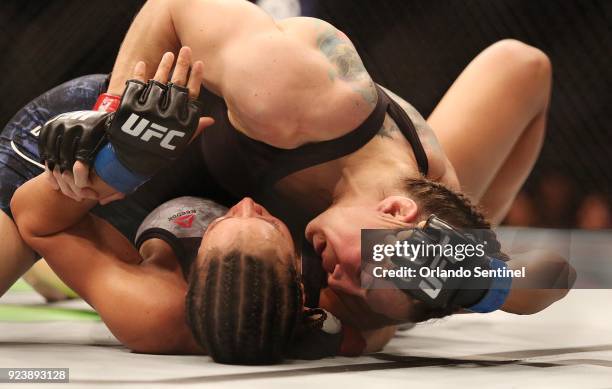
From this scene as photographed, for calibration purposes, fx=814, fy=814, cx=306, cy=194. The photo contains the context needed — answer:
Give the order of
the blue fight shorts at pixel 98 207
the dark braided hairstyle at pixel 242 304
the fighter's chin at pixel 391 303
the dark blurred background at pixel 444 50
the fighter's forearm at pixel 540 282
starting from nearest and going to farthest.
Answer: the dark braided hairstyle at pixel 242 304 → the fighter's chin at pixel 391 303 → the fighter's forearm at pixel 540 282 → the blue fight shorts at pixel 98 207 → the dark blurred background at pixel 444 50

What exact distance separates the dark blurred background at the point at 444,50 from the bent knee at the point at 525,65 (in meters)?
0.52

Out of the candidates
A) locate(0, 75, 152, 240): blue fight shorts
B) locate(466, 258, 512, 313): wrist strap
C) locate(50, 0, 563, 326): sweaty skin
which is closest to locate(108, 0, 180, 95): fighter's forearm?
locate(50, 0, 563, 326): sweaty skin

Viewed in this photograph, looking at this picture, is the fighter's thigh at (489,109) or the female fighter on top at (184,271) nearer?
the female fighter on top at (184,271)

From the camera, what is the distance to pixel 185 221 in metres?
1.39

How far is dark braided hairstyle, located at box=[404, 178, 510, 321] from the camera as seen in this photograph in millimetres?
1255

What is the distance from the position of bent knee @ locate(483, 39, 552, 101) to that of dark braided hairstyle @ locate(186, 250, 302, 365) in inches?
38.0

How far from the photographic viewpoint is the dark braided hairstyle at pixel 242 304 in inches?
43.8

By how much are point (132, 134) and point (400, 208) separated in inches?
16.6

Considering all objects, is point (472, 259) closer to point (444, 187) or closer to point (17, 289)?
point (444, 187)

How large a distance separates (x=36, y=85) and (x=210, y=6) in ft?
3.73

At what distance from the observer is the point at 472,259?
1.16 m

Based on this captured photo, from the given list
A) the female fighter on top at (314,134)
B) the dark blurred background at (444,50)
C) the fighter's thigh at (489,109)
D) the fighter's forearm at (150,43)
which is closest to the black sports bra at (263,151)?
the female fighter on top at (314,134)

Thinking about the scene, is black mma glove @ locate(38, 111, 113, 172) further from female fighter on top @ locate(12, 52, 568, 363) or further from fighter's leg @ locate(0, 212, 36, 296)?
fighter's leg @ locate(0, 212, 36, 296)

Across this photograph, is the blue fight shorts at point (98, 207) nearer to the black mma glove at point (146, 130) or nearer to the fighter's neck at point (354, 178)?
the fighter's neck at point (354, 178)
